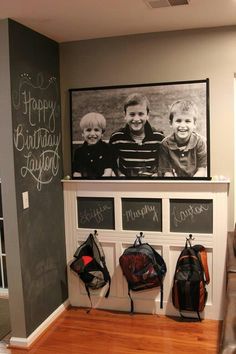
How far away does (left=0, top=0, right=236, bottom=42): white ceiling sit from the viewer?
2.44 m

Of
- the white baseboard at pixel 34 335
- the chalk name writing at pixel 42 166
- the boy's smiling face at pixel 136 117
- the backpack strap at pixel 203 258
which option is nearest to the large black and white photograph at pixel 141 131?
the boy's smiling face at pixel 136 117

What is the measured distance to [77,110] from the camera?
3.35 m

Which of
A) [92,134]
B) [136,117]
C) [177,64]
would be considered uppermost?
[177,64]

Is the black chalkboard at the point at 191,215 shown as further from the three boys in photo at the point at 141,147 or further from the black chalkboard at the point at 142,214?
the three boys in photo at the point at 141,147

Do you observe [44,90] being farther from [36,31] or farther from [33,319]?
[33,319]

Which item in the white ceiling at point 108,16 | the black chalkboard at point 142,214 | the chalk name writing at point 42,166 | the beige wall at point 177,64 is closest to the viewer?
the white ceiling at point 108,16

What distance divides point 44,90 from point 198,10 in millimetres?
1318

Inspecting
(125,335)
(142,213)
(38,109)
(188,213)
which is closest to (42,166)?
(38,109)

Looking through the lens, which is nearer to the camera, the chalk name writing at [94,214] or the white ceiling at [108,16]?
the white ceiling at [108,16]

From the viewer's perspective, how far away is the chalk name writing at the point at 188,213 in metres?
3.17

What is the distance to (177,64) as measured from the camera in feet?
10.2

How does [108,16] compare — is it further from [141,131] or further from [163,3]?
[141,131]

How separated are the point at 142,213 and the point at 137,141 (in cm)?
62

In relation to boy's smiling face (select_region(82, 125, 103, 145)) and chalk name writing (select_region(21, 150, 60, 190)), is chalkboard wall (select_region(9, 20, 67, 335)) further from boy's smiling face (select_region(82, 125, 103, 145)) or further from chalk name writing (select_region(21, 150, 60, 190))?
boy's smiling face (select_region(82, 125, 103, 145))
